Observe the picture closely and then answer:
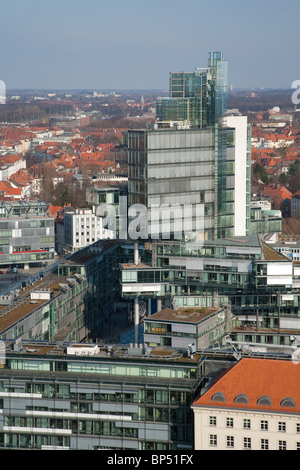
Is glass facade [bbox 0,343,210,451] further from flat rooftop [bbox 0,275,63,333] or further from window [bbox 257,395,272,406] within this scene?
flat rooftop [bbox 0,275,63,333]

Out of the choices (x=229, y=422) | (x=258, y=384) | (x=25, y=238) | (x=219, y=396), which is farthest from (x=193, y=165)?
(x=25, y=238)

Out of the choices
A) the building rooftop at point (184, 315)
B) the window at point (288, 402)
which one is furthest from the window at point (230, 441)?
the building rooftop at point (184, 315)

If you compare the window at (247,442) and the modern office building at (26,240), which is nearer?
the window at (247,442)

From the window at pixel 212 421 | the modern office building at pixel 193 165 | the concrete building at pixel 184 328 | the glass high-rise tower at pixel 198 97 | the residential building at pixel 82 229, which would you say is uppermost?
the glass high-rise tower at pixel 198 97

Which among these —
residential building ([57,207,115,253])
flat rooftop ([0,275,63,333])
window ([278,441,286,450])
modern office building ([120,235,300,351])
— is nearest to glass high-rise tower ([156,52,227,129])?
modern office building ([120,235,300,351])

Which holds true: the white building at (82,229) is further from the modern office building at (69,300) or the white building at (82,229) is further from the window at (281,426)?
the window at (281,426)

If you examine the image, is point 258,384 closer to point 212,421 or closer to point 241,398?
point 241,398

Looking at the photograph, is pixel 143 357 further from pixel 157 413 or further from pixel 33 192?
pixel 33 192
